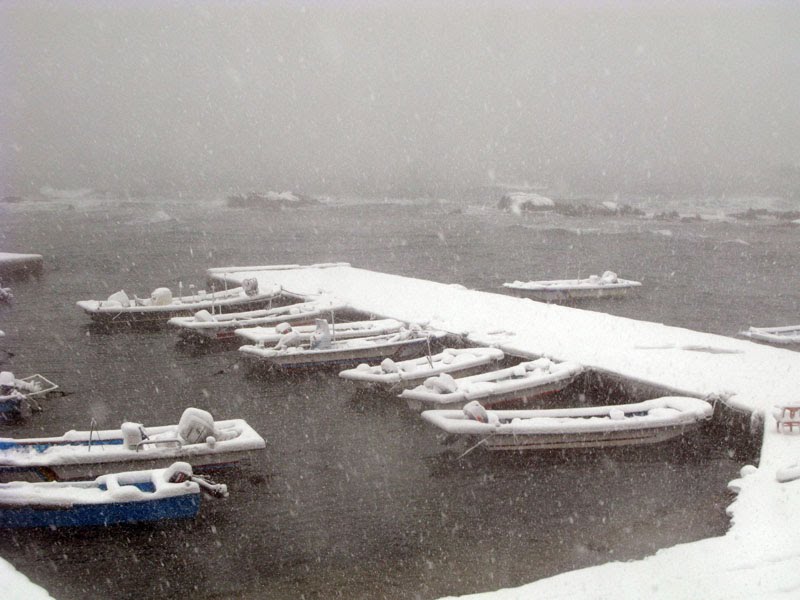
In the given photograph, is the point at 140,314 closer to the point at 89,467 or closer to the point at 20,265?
the point at 89,467

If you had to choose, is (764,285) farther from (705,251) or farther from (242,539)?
(242,539)

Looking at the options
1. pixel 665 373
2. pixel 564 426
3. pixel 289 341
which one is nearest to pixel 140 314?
pixel 289 341

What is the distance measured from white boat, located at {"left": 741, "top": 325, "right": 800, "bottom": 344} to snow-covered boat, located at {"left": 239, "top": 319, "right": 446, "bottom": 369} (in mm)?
14042

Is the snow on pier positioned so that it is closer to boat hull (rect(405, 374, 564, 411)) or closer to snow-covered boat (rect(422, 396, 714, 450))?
boat hull (rect(405, 374, 564, 411))

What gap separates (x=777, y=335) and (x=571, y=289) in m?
14.1

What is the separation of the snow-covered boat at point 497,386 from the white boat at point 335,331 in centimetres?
658

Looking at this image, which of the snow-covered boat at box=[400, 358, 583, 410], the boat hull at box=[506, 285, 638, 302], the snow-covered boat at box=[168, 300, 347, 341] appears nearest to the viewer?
the snow-covered boat at box=[400, 358, 583, 410]

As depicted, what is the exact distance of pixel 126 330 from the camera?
3225 cm

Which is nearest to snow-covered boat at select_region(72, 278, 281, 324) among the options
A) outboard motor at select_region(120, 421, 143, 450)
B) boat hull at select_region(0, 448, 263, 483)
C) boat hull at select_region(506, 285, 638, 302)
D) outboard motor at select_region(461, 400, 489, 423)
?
boat hull at select_region(506, 285, 638, 302)

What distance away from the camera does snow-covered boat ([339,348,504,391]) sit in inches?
808

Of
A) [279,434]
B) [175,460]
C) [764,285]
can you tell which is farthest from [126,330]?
[764,285]

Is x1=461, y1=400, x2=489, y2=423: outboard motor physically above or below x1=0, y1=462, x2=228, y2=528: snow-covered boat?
above

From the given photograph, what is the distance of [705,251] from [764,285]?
27796 millimetres

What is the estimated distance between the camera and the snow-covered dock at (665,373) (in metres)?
9.16
